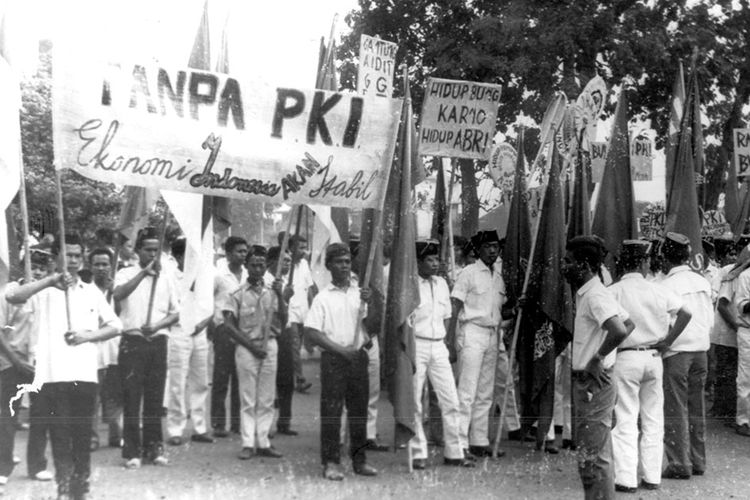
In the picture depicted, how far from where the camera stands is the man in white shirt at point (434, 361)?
7.93m

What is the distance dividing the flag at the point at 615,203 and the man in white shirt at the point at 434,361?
6.15ft

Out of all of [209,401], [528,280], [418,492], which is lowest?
[418,492]

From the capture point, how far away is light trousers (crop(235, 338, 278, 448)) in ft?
25.2

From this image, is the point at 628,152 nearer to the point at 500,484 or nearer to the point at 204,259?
the point at 500,484

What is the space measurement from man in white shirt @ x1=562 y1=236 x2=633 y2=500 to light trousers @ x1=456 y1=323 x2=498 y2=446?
80.0 inches

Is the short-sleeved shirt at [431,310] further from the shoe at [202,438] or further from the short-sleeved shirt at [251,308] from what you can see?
the shoe at [202,438]

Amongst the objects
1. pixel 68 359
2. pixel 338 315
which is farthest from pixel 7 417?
pixel 338 315

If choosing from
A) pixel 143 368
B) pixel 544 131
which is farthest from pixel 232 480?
pixel 544 131

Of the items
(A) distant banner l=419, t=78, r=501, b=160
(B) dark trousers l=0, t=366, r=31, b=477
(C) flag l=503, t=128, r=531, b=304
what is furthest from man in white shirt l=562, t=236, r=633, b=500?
(B) dark trousers l=0, t=366, r=31, b=477

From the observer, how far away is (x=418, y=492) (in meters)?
7.09

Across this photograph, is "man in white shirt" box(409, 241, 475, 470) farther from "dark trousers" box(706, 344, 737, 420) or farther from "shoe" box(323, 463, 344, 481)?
"dark trousers" box(706, 344, 737, 420)

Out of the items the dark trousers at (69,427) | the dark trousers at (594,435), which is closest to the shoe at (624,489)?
the dark trousers at (594,435)

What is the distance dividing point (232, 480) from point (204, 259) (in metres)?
1.74

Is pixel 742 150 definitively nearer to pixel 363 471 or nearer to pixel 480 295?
pixel 480 295
